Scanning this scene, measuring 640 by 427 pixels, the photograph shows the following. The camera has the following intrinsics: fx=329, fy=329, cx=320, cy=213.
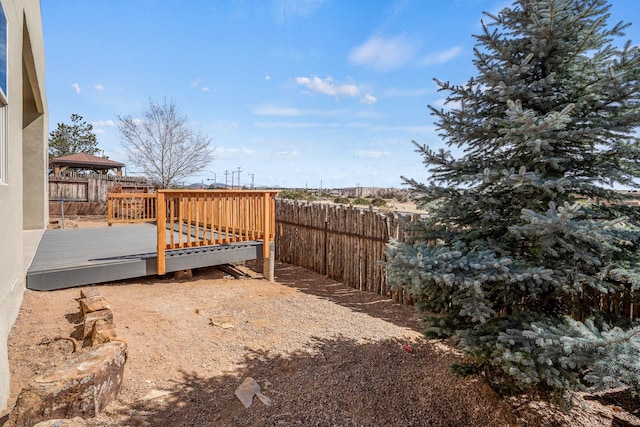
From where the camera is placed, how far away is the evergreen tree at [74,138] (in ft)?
88.8

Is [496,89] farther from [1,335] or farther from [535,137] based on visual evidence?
[1,335]

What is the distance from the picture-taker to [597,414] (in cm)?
261

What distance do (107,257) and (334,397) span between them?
3.95 m

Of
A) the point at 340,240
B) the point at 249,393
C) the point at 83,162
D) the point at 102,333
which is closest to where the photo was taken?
the point at 249,393

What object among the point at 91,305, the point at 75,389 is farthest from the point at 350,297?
the point at 75,389

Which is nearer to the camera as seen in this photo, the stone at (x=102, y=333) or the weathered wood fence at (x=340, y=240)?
the stone at (x=102, y=333)

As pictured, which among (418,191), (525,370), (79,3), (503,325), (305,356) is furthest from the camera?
(79,3)

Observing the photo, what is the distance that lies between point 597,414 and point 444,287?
1.69m

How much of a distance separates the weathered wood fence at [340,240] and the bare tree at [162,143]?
408 inches

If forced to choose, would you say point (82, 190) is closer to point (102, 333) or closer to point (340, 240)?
point (340, 240)

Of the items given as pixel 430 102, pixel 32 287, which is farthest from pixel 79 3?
pixel 430 102

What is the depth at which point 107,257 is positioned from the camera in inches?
190

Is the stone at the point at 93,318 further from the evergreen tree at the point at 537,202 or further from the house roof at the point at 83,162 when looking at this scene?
the house roof at the point at 83,162

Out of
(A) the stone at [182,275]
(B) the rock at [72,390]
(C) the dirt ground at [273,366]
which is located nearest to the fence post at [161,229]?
(C) the dirt ground at [273,366]
